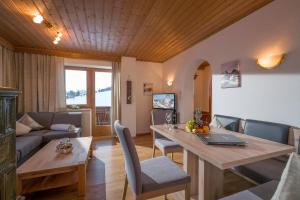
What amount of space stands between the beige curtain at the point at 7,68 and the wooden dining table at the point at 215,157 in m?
3.82

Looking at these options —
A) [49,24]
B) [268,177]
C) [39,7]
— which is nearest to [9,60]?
[49,24]

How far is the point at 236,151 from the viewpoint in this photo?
1.23 m

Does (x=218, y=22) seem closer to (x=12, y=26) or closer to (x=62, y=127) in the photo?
(x=12, y=26)

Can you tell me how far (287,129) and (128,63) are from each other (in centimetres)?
391

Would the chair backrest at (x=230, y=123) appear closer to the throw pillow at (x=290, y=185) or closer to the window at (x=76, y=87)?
the throw pillow at (x=290, y=185)

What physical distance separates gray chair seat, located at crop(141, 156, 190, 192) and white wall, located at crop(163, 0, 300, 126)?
5.26 feet

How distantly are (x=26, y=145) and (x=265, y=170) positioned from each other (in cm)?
326

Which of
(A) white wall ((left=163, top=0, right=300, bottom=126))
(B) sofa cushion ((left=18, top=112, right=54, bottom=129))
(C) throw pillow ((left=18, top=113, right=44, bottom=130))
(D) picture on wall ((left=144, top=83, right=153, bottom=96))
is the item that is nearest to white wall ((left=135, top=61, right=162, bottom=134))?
(D) picture on wall ((left=144, top=83, right=153, bottom=96))

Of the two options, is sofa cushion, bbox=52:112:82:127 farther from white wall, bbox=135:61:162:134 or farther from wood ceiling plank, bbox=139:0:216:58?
wood ceiling plank, bbox=139:0:216:58

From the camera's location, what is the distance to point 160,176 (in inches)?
56.2

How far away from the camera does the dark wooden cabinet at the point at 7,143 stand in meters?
0.97

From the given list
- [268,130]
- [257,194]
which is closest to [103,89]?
[268,130]

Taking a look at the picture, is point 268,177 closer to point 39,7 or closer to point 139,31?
point 139,31

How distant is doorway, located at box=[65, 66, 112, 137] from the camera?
4500 mm
